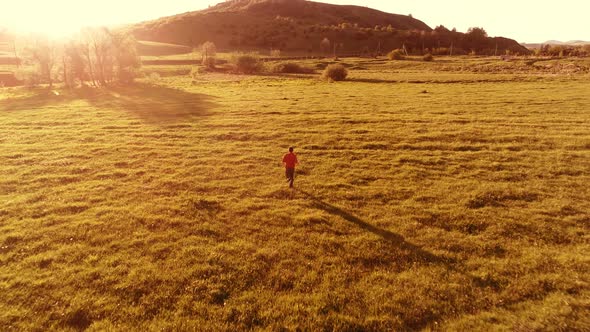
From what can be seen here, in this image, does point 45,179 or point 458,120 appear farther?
point 458,120

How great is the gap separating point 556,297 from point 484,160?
44.5ft

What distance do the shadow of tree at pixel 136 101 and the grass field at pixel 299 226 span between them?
6.49 metres

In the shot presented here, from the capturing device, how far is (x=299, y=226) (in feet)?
46.1

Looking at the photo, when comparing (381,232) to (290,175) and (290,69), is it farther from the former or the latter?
(290,69)

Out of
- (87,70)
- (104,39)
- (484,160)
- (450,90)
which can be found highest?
(104,39)

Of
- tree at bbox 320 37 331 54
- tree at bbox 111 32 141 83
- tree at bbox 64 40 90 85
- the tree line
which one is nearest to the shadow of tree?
the tree line

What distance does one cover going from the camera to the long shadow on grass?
1186 centimetres

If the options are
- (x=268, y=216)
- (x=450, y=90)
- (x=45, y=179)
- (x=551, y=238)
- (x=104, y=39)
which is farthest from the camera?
(x=104, y=39)

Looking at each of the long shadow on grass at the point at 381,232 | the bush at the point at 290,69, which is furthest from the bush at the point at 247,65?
the long shadow on grass at the point at 381,232

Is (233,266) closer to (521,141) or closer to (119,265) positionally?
(119,265)

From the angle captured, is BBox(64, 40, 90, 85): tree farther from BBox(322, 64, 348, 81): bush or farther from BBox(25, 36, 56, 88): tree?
BBox(322, 64, 348, 81): bush

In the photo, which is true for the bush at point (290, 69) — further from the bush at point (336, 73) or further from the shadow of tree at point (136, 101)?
the shadow of tree at point (136, 101)

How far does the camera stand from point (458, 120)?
1243 inches

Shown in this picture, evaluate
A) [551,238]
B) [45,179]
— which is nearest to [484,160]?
[551,238]
